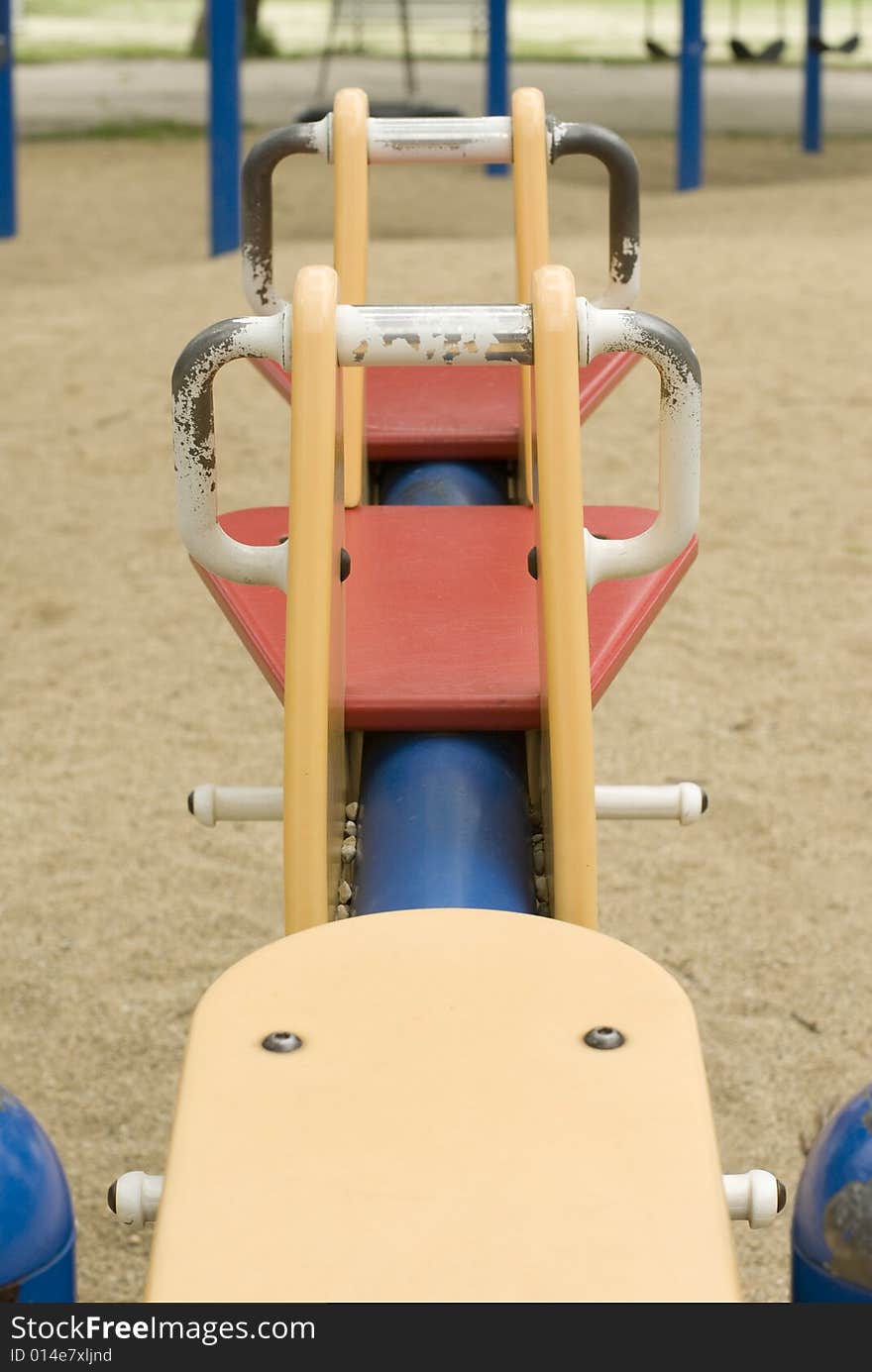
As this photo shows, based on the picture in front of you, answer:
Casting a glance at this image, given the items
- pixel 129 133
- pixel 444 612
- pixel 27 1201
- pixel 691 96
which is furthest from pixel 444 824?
pixel 129 133

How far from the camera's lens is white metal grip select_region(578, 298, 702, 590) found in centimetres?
152

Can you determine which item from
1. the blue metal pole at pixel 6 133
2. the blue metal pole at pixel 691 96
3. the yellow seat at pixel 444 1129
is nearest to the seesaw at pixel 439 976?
the yellow seat at pixel 444 1129

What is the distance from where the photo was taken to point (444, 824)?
165 cm

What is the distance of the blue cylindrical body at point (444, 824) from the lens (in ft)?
5.15

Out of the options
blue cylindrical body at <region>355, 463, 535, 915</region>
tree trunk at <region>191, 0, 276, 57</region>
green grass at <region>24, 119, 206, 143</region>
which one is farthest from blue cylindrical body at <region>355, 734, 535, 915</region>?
tree trunk at <region>191, 0, 276, 57</region>

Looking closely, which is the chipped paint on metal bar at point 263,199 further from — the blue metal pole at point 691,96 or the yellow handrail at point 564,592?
the blue metal pole at point 691,96

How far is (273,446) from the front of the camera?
498 cm

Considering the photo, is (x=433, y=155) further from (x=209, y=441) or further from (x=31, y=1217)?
(x=31, y=1217)

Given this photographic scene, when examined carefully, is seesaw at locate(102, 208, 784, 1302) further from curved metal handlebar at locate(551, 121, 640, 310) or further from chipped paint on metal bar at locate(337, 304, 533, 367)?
curved metal handlebar at locate(551, 121, 640, 310)

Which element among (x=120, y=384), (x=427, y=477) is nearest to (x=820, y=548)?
(x=427, y=477)

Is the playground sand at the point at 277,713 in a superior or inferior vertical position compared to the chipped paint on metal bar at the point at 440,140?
inferior

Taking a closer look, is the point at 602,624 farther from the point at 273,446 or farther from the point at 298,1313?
the point at 273,446

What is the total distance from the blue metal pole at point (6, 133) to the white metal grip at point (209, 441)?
6.77 meters

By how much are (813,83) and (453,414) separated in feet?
28.7
